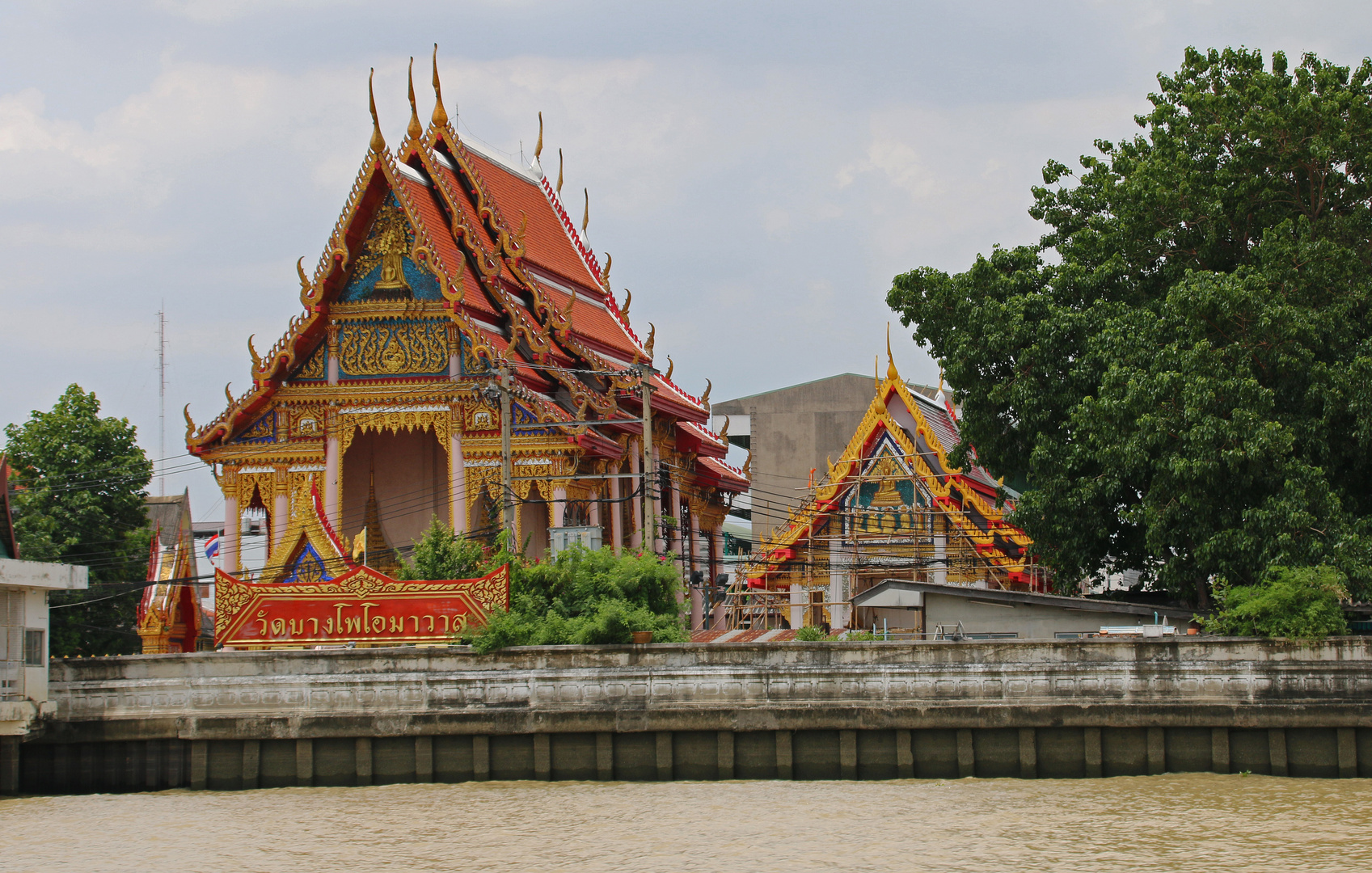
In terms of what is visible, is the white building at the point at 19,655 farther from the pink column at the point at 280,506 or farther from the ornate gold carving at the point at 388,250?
the ornate gold carving at the point at 388,250

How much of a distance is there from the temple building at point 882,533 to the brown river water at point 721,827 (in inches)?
433

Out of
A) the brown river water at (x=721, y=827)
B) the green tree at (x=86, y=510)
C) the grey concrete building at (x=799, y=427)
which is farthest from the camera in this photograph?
the grey concrete building at (x=799, y=427)

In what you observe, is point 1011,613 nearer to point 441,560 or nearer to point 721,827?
point 721,827

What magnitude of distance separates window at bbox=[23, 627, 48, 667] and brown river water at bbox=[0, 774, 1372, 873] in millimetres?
1698

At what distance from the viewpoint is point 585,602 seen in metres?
19.8

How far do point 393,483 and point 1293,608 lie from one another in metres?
16.8

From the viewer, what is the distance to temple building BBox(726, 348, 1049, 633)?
2838 centimetres

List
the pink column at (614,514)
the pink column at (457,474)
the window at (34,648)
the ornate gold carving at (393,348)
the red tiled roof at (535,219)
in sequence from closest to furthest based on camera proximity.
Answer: the window at (34,648) < the pink column at (457,474) < the ornate gold carving at (393,348) < the pink column at (614,514) < the red tiled roof at (535,219)

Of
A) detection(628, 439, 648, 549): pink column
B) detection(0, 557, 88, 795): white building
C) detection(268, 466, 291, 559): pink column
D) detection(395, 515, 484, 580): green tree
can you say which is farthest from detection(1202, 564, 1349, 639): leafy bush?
detection(268, 466, 291, 559): pink column

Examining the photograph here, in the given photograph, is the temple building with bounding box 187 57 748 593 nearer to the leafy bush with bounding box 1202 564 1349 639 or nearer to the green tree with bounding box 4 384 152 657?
the green tree with bounding box 4 384 152 657

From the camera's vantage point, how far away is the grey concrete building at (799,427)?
167 feet

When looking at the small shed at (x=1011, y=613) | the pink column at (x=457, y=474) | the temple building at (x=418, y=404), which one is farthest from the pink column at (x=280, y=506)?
the small shed at (x=1011, y=613)

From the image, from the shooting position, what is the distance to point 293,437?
26.5 metres

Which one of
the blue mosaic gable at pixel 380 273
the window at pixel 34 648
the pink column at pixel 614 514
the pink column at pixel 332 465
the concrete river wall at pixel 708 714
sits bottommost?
the concrete river wall at pixel 708 714
